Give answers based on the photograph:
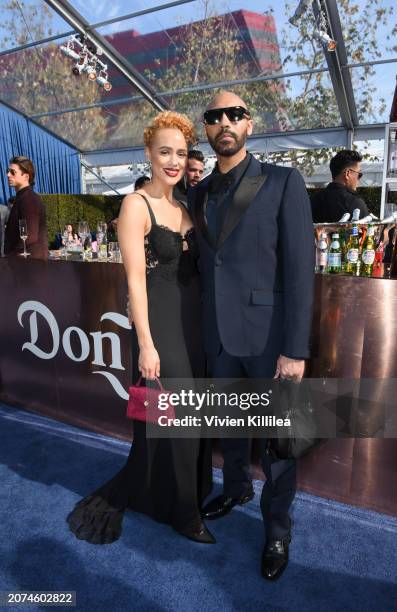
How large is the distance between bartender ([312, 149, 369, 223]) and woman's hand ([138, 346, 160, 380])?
207 centimetres

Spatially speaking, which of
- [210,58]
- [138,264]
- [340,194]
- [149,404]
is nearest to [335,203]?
[340,194]

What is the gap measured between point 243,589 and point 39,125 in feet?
40.9

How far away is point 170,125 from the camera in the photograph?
1.82 metres

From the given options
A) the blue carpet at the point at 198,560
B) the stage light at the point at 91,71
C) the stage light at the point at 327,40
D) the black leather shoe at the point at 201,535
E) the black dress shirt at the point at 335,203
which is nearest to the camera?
the blue carpet at the point at 198,560

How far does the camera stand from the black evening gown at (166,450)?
6.23 ft

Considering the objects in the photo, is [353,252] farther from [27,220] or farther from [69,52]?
[69,52]

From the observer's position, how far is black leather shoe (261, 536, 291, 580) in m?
1.87

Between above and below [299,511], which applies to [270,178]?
above

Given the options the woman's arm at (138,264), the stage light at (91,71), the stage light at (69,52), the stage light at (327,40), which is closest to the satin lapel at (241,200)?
the woman's arm at (138,264)

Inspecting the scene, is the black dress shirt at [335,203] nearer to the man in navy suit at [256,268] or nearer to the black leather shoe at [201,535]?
the man in navy suit at [256,268]

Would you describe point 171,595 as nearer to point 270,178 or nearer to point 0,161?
point 270,178

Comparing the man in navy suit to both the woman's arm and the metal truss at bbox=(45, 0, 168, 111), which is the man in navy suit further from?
the metal truss at bbox=(45, 0, 168, 111)

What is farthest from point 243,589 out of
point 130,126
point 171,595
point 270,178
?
point 130,126

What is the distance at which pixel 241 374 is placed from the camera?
1.99 metres
